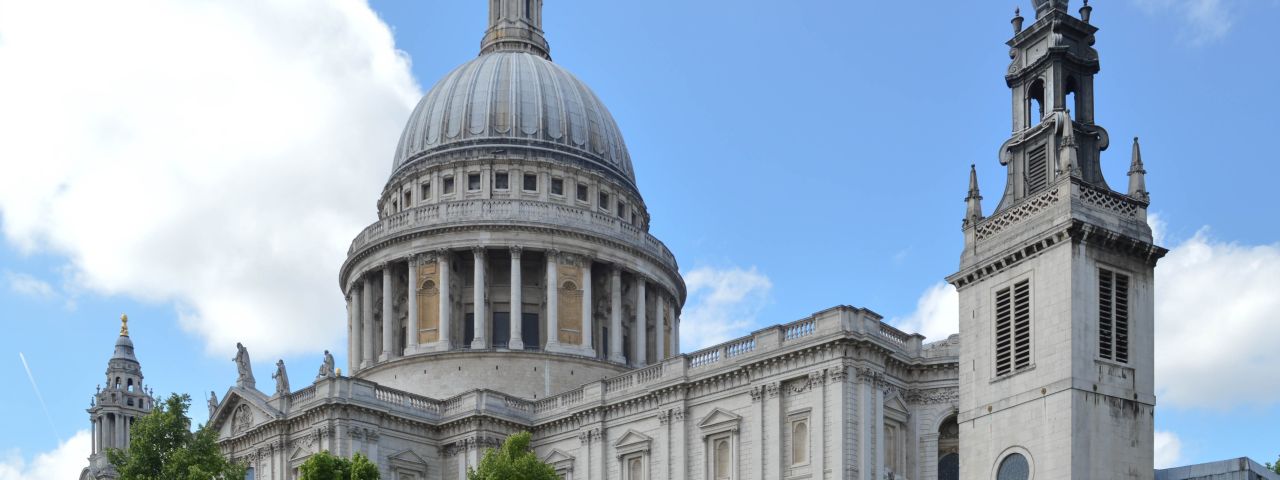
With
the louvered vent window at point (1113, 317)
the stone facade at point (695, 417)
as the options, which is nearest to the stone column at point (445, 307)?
the stone facade at point (695, 417)

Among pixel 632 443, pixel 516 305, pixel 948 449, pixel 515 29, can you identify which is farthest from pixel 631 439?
pixel 515 29

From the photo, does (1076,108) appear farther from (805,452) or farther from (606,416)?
(606,416)

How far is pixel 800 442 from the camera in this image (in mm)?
59750

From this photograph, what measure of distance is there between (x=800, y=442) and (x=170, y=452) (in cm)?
2327

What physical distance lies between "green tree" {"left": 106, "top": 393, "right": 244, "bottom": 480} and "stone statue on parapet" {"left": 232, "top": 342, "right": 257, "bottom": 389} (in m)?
15.7

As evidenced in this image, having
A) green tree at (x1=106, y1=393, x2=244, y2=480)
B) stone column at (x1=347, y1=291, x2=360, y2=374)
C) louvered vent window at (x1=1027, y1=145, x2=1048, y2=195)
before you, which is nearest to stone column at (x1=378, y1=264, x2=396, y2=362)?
stone column at (x1=347, y1=291, x2=360, y2=374)

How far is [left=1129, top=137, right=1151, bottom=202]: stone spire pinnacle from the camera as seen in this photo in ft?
145

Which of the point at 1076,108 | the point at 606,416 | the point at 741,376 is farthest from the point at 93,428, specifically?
the point at 1076,108

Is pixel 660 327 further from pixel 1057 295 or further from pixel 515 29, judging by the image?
Result: pixel 1057 295

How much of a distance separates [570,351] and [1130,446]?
1694 inches

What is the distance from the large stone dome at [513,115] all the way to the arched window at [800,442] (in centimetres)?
3237

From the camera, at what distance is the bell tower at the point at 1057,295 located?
41438mm

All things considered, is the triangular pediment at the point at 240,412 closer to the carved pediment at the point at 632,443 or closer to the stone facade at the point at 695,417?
the stone facade at the point at 695,417

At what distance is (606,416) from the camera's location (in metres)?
67.8
